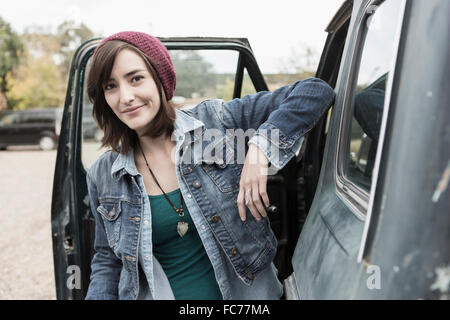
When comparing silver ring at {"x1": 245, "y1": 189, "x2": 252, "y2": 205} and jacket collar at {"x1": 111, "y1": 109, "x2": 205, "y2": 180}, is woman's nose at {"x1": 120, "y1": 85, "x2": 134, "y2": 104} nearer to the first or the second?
jacket collar at {"x1": 111, "y1": 109, "x2": 205, "y2": 180}

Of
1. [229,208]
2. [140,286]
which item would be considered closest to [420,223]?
[229,208]

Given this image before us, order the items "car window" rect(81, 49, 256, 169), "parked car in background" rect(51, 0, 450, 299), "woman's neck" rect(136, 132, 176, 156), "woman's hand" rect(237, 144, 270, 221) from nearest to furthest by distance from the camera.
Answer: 1. "parked car in background" rect(51, 0, 450, 299)
2. "woman's hand" rect(237, 144, 270, 221)
3. "woman's neck" rect(136, 132, 176, 156)
4. "car window" rect(81, 49, 256, 169)

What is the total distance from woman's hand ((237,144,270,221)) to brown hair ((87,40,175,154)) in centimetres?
49

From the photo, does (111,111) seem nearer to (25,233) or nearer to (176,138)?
(176,138)

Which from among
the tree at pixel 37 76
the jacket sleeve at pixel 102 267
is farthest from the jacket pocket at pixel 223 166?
the tree at pixel 37 76

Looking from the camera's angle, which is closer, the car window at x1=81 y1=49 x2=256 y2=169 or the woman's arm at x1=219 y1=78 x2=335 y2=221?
the woman's arm at x1=219 y1=78 x2=335 y2=221

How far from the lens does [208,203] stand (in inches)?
63.6

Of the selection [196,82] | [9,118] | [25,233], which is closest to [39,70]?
[9,118]

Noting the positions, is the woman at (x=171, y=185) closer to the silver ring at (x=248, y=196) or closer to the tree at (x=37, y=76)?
the silver ring at (x=248, y=196)

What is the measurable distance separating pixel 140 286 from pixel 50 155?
14966 millimetres

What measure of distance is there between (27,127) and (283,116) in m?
16.3

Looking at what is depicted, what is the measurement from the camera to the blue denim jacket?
1591 mm

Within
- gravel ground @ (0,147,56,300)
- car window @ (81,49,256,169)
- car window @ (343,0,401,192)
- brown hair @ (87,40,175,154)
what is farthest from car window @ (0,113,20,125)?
car window @ (343,0,401,192)
